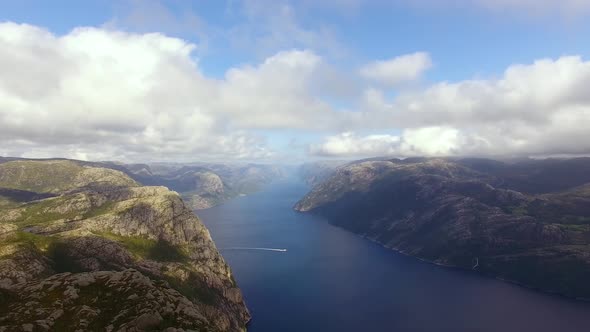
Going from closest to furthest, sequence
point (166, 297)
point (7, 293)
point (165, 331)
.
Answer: point (165, 331), point (7, 293), point (166, 297)

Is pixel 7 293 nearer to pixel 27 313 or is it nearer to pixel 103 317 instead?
pixel 27 313

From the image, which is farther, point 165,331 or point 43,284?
point 43,284

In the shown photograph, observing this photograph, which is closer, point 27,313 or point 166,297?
point 27,313

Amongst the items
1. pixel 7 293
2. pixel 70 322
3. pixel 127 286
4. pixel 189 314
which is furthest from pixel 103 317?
pixel 7 293

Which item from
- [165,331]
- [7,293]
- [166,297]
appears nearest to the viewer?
[165,331]

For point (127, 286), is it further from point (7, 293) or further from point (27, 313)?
point (7, 293)

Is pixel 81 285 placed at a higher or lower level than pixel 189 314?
higher

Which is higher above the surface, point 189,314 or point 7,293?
point 7,293

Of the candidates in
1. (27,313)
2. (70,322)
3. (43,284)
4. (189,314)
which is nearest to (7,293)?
(43,284)
